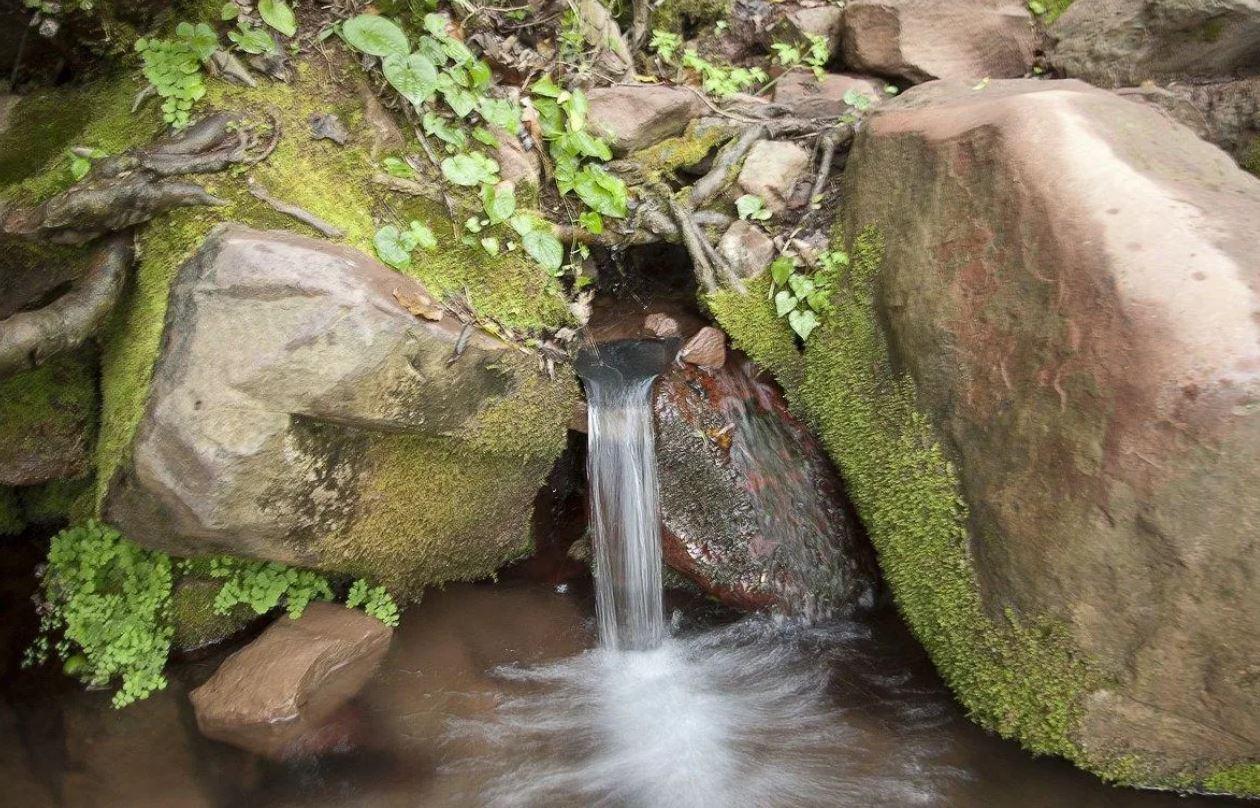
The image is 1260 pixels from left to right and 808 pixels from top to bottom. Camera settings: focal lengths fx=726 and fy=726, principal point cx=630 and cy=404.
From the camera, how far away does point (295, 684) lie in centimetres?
351

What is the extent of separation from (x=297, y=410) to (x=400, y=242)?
1.07 metres

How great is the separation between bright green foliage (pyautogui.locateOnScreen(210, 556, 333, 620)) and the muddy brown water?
14.6 inches

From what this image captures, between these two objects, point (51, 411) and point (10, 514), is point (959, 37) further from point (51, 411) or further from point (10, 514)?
point (10, 514)

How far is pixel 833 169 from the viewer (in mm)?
4777

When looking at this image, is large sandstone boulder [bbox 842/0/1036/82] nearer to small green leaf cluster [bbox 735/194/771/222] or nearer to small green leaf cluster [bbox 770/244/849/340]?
small green leaf cluster [bbox 735/194/771/222]

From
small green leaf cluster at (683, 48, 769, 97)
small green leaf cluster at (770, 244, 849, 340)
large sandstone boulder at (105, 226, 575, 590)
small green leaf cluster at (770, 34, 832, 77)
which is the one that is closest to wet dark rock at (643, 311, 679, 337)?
small green leaf cluster at (770, 244, 849, 340)

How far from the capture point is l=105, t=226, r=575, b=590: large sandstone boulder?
309 cm

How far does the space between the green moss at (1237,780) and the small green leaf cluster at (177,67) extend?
5499mm

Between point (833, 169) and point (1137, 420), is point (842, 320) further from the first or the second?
point (1137, 420)

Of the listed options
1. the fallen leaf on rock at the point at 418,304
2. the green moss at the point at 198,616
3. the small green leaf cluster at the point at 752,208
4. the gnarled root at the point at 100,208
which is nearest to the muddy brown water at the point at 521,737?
the green moss at the point at 198,616

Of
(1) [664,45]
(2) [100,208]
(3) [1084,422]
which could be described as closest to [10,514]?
(2) [100,208]

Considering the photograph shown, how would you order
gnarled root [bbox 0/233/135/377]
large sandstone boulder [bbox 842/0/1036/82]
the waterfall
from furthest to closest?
large sandstone boulder [bbox 842/0/1036/82], the waterfall, gnarled root [bbox 0/233/135/377]

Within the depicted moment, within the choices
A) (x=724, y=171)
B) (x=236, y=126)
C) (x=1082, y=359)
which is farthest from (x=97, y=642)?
(x=1082, y=359)

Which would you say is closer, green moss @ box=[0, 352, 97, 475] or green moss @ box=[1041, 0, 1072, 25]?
green moss @ box=[0, 352, 97, 475]
